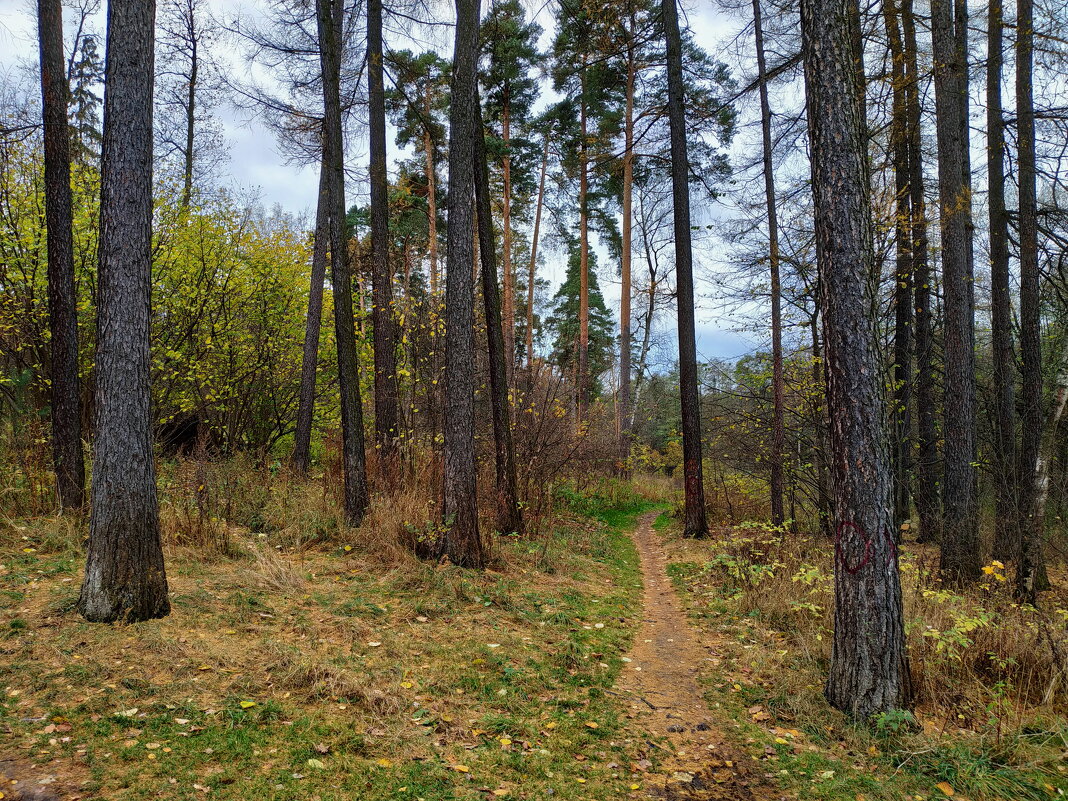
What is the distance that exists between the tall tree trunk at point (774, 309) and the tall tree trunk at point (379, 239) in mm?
6679

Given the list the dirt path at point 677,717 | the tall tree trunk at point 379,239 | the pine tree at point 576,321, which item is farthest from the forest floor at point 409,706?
the pine tree at point 576,321

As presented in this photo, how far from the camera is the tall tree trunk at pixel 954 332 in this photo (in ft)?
24.4

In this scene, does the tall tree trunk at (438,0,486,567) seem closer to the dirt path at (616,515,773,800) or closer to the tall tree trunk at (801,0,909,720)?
the dirt path at (616,515,773,800)

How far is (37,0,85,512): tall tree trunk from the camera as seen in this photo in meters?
6.67

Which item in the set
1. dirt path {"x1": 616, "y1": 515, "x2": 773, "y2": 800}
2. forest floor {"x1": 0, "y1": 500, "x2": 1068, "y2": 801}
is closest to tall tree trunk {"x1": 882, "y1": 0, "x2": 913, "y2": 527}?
dirt path {"x1": 616, "y1": 515, "x2": 773, "y2": 800}

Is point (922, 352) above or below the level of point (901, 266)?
below

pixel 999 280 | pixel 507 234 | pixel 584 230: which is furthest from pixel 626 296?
pixel 999 280

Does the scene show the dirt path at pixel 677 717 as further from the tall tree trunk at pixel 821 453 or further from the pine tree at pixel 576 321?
the pine tree at pixel 576 321

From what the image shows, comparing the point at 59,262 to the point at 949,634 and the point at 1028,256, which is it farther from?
the point at 1028,256

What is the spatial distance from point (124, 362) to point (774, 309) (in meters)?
9.96

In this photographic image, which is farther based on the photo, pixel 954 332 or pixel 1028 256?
pixel 1028 256

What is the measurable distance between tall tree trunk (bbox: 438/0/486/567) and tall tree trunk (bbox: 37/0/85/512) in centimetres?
455

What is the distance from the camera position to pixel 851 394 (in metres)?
3.75

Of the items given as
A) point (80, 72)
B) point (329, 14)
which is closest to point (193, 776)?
point (329, 14)
